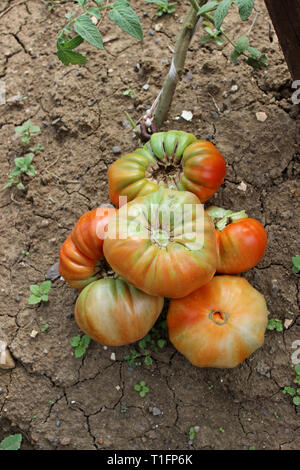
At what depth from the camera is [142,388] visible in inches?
96.7

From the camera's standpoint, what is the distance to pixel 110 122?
2.97m

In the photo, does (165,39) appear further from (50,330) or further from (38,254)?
(50,330)

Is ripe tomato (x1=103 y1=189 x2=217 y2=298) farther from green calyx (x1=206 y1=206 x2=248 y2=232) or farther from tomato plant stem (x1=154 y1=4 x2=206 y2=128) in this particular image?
tomato plant stem (x1=154 y1=4 x2=206 y2=128)

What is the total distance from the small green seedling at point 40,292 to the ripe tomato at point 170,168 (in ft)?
2.25

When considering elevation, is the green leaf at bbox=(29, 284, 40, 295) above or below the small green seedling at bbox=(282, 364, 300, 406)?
above

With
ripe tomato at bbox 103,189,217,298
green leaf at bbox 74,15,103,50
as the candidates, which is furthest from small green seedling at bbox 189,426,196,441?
green leaf at bbox 74,15,103,50

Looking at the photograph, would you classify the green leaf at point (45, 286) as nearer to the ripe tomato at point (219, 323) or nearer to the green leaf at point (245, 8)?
the ripe tomato at point (219, 323)

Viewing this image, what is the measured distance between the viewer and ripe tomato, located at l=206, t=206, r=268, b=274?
2.25m

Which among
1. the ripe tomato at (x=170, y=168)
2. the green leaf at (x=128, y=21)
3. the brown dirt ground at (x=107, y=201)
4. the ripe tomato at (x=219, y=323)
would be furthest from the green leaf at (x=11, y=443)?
the green leaf at (x=128, y=21)

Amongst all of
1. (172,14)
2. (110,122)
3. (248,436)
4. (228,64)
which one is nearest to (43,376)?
(248,436)

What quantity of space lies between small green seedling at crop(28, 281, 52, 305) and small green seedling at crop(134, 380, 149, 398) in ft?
2.42

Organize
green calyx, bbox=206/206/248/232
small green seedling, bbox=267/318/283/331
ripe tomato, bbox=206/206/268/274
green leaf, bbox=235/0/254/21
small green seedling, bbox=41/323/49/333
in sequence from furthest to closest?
small green seedling, bbox=41/323/49/333, small green seedling, bbox=267/318/283/331, green calyx, bbox=206/206/248/232, ripe tomato, bbox=206/206/268/274, green leaf, bbox=235/0/254/21

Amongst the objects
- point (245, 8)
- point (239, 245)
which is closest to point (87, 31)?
point (245, 8)

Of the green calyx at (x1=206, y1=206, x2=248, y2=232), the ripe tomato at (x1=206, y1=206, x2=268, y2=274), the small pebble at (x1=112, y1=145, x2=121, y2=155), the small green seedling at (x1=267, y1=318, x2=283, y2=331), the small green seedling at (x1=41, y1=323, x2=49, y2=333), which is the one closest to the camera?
the ripe tomato at (x1=206, y1=206, x2=268, y2=274)
